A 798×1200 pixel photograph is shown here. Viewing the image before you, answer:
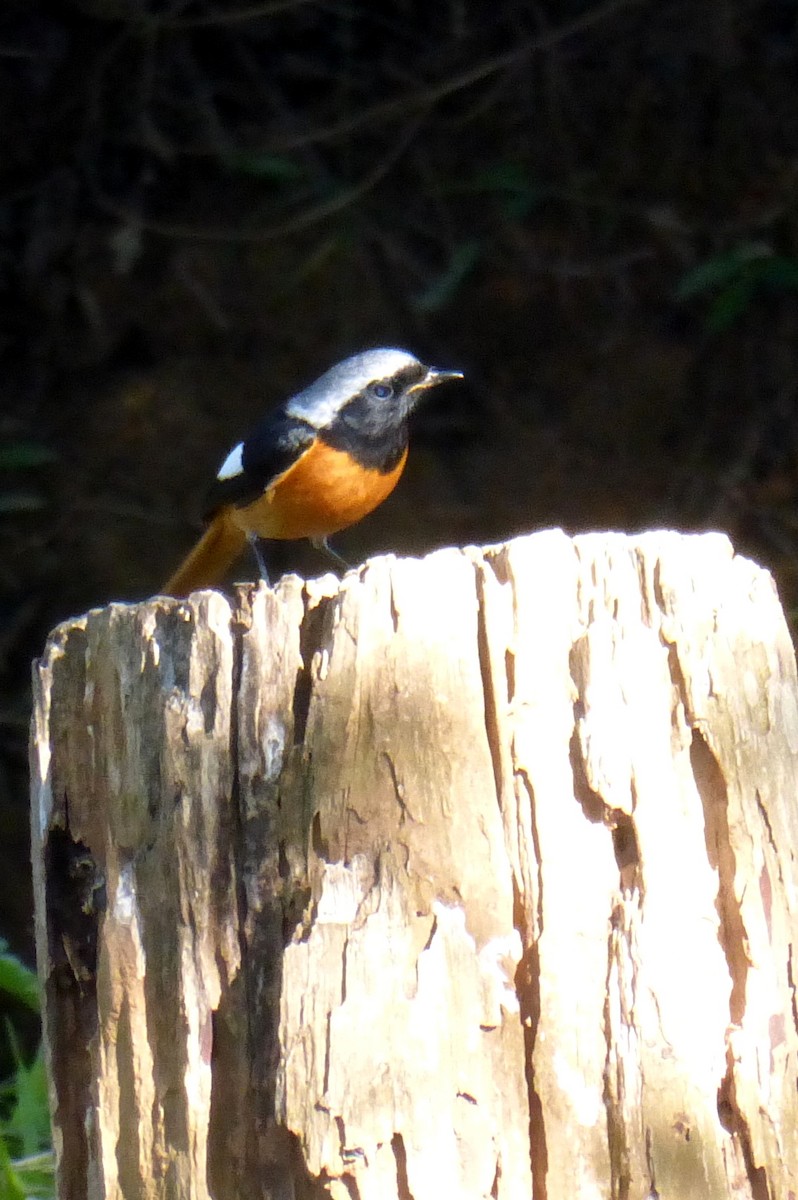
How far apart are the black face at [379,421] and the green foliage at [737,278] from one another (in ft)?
7.74

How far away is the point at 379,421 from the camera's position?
5719 mm

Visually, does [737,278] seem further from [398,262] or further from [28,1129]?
[28,1129]

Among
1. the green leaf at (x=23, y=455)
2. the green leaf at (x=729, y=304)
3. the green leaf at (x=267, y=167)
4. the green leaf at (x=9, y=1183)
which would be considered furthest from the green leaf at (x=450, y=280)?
the green leaf at (x=9, y=1183)

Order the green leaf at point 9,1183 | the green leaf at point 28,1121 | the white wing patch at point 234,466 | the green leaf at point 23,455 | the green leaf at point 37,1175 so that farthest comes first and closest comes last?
the green leaf at point 23,455 → the white wing patch at point 234,466 → the green leaf at point 28,1121 → the green leaf at point 37,1175 → the green leaf at point 9,1183

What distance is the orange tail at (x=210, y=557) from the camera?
6.04 metres

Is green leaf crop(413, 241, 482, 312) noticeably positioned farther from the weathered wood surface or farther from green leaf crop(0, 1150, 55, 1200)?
the weathered wood surface

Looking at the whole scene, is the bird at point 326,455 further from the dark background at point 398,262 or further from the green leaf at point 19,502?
the green leaf at point 19,502

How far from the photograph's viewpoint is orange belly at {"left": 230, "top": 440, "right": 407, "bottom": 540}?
557cm

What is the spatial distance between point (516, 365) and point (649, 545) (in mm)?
5936

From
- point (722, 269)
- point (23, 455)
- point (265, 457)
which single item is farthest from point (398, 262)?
point (265, 457)

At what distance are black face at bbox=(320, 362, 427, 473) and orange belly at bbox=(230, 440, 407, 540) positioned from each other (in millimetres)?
44

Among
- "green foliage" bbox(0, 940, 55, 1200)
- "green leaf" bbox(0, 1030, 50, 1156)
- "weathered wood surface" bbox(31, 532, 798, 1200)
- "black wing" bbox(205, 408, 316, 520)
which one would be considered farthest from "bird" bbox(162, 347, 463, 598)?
"weathered wood surface" bbox(31, 532, 798, 1200)

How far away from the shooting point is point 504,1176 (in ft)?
7.24

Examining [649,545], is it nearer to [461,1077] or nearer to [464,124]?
[461,1077]
